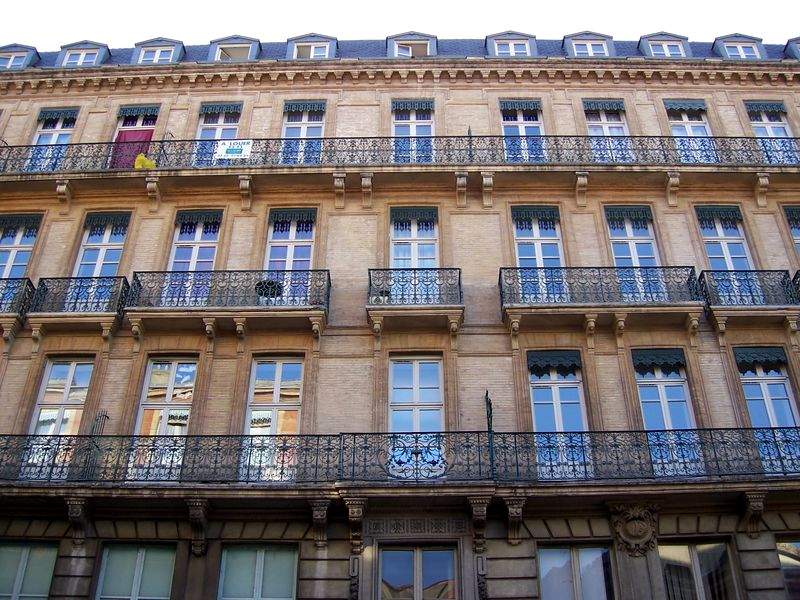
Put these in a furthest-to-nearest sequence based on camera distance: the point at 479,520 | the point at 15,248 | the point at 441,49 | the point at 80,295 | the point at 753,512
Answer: the point at 441,49 → the point at 15,248 → the point at 80,295 → the point at 753,512 → the point at 479,520

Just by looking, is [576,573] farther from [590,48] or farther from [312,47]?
[312,47]

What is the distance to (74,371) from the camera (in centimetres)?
1459

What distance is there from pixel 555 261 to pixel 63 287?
33.1ft

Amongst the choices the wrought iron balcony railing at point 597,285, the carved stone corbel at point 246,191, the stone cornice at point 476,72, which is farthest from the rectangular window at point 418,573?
the stone cornice at point 476,72

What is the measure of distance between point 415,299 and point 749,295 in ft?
21.5

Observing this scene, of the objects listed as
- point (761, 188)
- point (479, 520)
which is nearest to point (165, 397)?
point (479, 520)

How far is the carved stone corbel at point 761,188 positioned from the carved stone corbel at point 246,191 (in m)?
11.1

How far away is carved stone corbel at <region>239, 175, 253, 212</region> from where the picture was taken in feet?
53.9

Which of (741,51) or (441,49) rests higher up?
(441,49)

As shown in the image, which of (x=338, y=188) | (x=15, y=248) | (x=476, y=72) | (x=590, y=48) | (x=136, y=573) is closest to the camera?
(x=136, y=573)

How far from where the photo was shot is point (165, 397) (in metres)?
14.1

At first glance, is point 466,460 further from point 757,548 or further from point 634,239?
point 634,239

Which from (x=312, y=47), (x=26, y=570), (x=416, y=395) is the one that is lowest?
(x=26, y=570)

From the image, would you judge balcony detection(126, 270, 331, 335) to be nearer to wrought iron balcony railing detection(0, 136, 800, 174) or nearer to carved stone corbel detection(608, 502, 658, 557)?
wrought iron balcony railing detection(0, 136, 800, 174)
